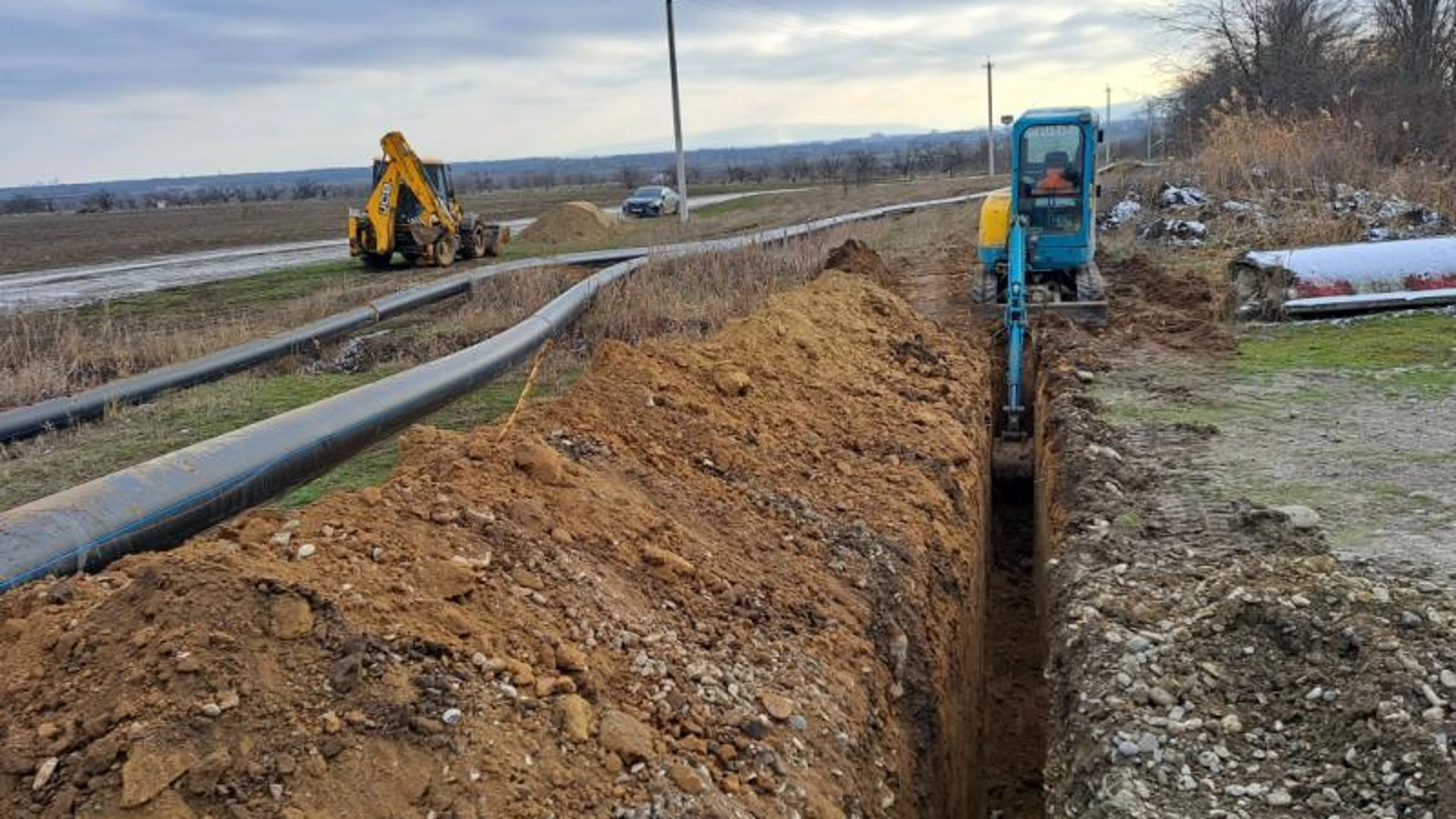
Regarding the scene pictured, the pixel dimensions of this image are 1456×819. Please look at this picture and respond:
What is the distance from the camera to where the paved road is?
2209 centimetres

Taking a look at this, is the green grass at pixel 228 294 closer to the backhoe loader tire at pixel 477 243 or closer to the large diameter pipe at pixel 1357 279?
the backhoe loader tire at pixel 477 243

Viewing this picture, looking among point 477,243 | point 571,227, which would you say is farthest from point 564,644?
point 571,227

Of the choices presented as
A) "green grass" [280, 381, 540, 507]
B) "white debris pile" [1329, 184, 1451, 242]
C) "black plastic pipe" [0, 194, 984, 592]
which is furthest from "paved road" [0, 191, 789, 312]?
"white debris pile" [1329, 184, 1451, 242]

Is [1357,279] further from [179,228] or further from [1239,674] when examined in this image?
[179,228]

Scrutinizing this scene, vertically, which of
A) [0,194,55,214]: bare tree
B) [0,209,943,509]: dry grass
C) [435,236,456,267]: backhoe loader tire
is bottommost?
[0,209,943,509]: dry grass

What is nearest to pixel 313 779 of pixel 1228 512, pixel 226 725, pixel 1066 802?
pixel 226 725

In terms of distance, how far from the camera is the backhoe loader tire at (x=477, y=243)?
23.9 metres

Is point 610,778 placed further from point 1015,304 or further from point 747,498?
point 1015,304

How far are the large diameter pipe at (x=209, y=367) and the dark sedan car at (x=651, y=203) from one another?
77.8ft

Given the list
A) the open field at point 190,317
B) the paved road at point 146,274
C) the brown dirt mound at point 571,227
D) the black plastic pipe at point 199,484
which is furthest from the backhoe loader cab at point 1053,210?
the brown dirt mound at point 571,227

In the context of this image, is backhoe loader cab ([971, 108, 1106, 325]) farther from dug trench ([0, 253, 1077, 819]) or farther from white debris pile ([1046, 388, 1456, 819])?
white debris pile ([1046, 388, 1456, 819])

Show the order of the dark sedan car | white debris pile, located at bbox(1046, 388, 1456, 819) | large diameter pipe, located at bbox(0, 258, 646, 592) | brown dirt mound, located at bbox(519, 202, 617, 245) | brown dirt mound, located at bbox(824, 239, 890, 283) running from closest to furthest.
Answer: white debris pile, located at bbox(1046, 388, 1456, 819), large diameter pipe, located at bbox(0, 258, 646, 592), brown dirt mound, located at bbox(824, 239, 890, 283), brown dirt mound, located at bbox(519, 202, 617, 245), the dark sedan car

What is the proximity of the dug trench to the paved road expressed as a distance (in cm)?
1688

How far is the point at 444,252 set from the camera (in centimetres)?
2270
